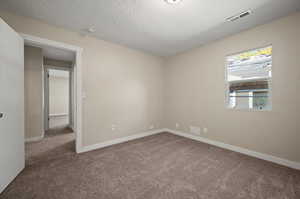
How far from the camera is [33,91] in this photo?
312 cm

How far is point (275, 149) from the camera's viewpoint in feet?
6.75

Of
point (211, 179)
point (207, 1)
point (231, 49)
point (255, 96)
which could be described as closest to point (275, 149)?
point (255, 96)

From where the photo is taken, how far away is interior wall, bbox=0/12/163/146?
2291 millimetres

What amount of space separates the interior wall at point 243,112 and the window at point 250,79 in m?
0.13

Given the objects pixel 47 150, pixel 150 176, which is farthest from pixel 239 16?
pixel 47 150

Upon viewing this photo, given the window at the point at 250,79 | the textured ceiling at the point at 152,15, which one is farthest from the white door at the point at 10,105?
the window at the point at 250,79

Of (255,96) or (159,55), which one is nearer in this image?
(255,96)

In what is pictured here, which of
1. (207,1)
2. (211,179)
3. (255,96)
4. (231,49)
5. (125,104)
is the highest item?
(207,1)

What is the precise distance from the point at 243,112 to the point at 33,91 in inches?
207

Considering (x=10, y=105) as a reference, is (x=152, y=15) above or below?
above

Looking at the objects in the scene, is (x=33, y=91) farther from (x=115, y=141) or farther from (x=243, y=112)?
(x=243, y=112)

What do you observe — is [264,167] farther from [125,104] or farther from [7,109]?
[7,109]

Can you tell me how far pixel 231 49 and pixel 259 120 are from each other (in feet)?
5.29

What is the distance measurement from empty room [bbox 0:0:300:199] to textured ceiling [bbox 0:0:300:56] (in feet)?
0.06
